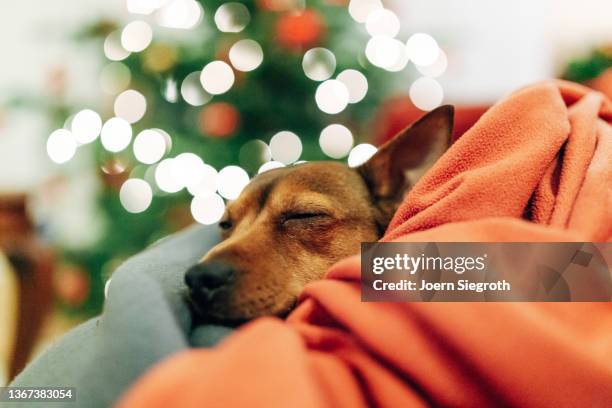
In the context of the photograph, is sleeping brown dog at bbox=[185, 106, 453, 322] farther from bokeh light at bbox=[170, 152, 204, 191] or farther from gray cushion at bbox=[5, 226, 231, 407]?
bokeh light at bbox=[170, 152, 204, 191]

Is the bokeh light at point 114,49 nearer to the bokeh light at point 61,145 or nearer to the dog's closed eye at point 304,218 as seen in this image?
the bokeh light at point 61,145

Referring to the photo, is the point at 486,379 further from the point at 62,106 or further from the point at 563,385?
the point at 62,106

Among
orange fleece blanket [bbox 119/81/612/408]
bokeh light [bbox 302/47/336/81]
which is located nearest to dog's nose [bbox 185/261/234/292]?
orange fleece blanket [bbox 119/81/612/408]

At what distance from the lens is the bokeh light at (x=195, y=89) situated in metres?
2.52

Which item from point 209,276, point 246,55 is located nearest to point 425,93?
point 246,55

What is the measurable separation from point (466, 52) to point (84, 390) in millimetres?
4133

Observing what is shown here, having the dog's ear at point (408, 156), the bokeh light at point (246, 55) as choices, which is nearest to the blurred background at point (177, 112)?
the bokeh light at point (246, 55)

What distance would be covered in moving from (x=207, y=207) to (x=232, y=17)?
0.97 meters

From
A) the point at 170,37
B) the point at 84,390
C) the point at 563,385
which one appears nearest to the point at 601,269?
the point at 563,385

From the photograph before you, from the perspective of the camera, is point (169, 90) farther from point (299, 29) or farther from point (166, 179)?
point (299, 29)

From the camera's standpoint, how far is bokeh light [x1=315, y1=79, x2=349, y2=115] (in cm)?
258

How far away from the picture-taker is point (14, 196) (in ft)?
9.58

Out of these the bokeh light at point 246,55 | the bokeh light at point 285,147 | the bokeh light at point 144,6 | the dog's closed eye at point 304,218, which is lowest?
the dog's closed eye at point 304,218

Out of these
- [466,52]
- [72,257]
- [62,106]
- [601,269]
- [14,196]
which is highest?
[466,52]
